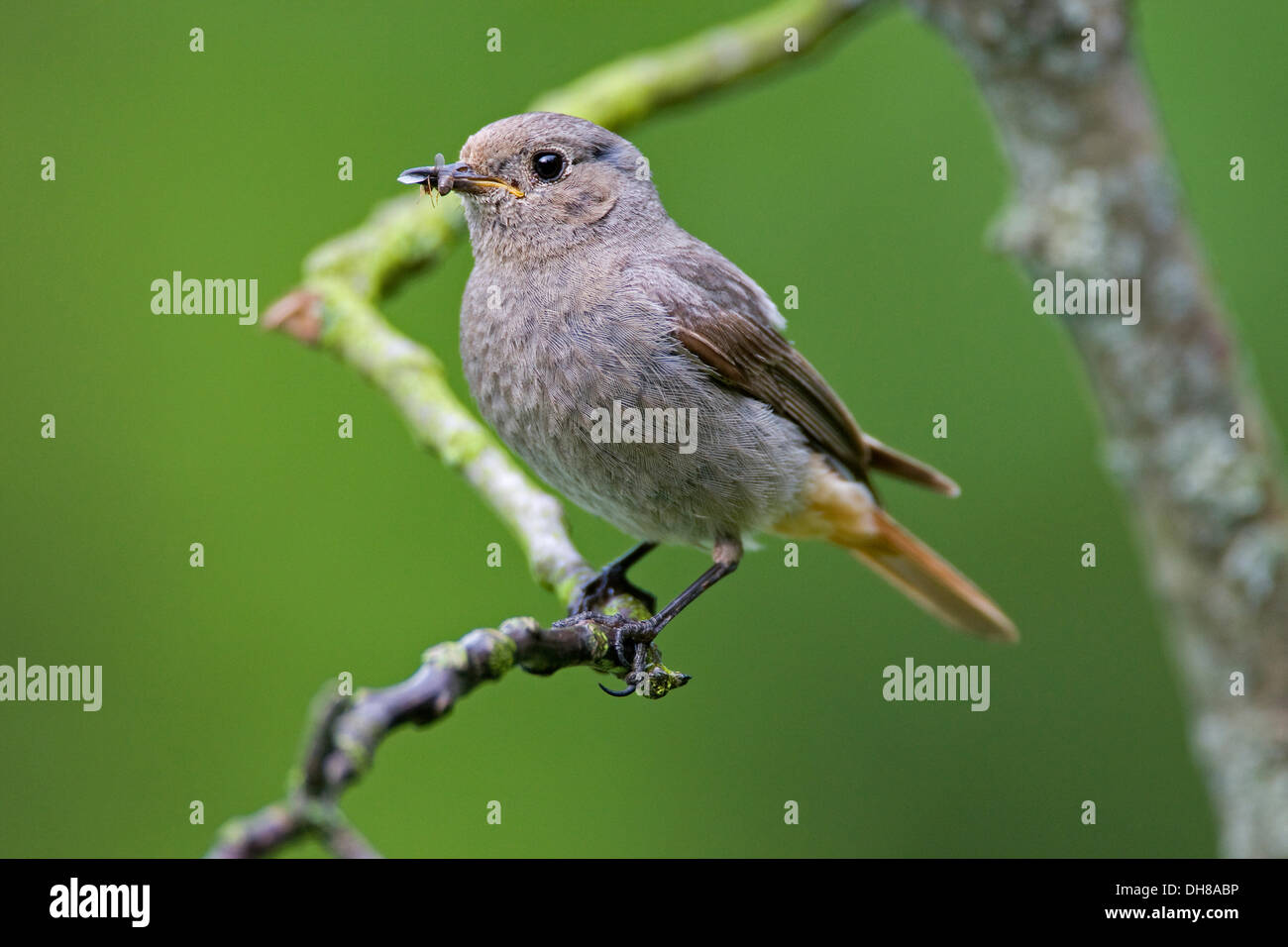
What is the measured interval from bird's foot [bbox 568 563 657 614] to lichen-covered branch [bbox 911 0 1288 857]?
181 centimetres

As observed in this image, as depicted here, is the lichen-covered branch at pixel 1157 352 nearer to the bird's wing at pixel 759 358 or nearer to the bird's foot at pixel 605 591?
the bird's wing at pixel 759 358

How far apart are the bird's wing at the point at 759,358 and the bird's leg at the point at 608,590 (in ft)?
2.36

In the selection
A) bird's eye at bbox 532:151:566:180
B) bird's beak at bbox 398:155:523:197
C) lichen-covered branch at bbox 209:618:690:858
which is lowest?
lichen-covered branch at bbox 209:618:690:858

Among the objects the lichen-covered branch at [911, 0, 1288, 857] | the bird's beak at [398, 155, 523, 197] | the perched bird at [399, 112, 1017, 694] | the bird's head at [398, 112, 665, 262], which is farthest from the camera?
the lichen-covered branch at [911, 0, 1288, 857]

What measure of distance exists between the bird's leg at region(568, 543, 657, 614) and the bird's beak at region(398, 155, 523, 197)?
1224mm

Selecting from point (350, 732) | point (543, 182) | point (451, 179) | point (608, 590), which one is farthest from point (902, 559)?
point (350, 732)

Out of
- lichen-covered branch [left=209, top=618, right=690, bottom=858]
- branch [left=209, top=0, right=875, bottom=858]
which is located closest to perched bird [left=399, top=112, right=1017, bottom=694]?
branch [left=209, top=0, right=875, bottom=858]

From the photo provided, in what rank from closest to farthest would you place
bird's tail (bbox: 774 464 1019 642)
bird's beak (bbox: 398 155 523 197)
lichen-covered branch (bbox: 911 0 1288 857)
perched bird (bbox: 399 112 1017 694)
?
bird's beak (bbox: 398 155 523 197) → perched bird (bbox: 399 112 1017 694) → lichen-covered branch (bbox: 911 0 1288 857) → bird's tail (bbox: 774 464 1019 642)

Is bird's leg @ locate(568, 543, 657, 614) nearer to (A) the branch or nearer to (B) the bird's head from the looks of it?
(A) the branch

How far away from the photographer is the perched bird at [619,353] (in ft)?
12.4

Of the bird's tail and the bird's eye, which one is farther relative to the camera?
the bird's tail

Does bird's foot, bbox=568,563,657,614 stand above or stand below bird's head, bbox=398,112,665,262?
below

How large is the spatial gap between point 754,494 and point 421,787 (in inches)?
99.3

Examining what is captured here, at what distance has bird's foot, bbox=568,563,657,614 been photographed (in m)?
3.83
